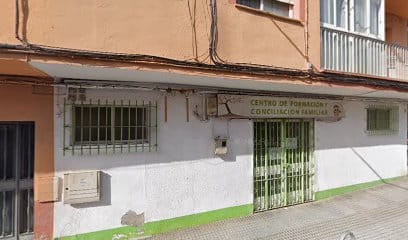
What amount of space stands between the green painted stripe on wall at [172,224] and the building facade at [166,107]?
22mm

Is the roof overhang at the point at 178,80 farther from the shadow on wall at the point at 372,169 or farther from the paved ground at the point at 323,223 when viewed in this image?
the paved ground at the point at 323,223

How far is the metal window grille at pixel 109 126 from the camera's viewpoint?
5.14 m

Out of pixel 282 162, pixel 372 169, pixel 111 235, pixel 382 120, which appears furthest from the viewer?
pixel 382 120

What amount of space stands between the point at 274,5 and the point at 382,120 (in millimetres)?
5762

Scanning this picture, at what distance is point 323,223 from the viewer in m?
6.52

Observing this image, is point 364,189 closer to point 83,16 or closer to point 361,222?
point 361,222

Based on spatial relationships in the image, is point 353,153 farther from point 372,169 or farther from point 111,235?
point 111,235

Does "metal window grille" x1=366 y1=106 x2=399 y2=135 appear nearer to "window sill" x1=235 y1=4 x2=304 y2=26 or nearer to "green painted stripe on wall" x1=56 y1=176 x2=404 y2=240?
"window sill" x1=235 y1=4 x2=304 y2=26

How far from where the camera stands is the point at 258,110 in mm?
6863

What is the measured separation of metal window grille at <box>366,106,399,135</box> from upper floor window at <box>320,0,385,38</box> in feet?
7.63

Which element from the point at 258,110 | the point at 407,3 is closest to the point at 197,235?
the point at 258,110

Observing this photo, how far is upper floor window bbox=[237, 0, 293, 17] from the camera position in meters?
6.45

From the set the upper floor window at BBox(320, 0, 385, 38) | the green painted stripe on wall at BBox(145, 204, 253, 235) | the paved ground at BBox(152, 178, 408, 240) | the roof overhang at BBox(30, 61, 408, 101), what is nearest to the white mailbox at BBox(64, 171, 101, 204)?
the green painted stripe on wall at BBox(145, 204, 253, 235)

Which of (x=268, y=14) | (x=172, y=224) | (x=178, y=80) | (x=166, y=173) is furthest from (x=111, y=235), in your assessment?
(x=268, y=14)
